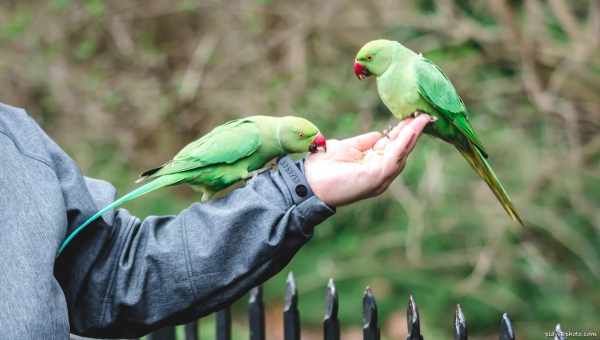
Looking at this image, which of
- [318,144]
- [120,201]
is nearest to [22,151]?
[120,201]

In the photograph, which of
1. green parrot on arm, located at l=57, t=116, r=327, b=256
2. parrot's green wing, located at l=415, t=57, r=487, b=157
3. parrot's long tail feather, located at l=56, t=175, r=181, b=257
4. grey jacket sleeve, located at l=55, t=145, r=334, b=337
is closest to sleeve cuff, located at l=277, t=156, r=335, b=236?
grey jacket sleeve, located at l=55, t=145, r=334, b=337

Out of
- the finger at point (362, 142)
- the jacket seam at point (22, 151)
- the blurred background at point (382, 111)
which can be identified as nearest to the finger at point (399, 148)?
the finger at point (362, 142)

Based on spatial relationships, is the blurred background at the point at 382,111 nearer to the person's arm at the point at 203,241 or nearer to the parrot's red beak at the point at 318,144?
the parrot's red beak at the point at 318,144

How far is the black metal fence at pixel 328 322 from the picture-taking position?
135 centimetres

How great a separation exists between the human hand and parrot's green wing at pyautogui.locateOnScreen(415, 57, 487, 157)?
209mm

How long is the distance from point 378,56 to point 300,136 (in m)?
0.35

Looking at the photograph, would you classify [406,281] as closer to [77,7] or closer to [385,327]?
[385,327]

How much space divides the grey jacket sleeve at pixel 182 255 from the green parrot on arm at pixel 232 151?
83 mm

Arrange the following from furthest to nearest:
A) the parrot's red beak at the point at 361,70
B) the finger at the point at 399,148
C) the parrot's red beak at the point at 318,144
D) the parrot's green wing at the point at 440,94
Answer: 1. the parrot's red beak at the point at 361,70
2. the parrot's green wing at the point at 440,94
3. the parrot's red beak at the point at 318,144
4. the finger at the point at 399,148

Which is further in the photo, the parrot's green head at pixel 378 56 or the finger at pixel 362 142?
the parrot's green head at pixel 378 56

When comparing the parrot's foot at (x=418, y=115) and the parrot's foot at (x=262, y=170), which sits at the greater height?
the parrot's foot at (x=418, y=115)

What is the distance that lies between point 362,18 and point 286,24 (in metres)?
0.54

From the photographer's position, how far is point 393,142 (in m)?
1.58

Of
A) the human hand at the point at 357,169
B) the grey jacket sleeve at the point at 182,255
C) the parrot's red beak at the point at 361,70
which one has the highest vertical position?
the parrot's red beak at the point at 361,70
